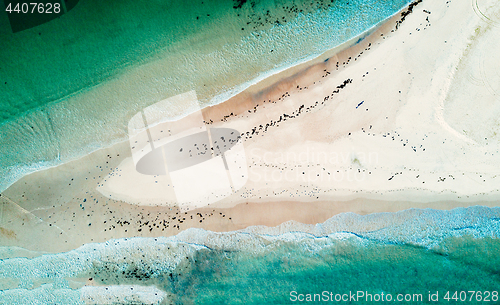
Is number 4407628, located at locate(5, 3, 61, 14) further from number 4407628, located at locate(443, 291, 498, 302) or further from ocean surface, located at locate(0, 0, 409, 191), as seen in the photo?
number 4407628, located at locate(443, 291, 498, 302)

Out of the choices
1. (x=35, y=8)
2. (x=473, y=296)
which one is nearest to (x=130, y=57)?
(x=35, y=8)

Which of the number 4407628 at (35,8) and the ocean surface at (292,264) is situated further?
the number 4407628 at (35,8)

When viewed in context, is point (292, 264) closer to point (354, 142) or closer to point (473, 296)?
point (354, 142)

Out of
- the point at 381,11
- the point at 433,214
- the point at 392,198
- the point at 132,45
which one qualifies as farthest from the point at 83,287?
the point at 381,11

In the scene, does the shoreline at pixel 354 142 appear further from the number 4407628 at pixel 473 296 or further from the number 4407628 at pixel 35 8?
the number 4407628 at pixel 35 8

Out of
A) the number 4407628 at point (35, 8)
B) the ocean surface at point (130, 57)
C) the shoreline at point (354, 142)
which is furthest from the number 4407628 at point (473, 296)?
the number 4407628 at point (35, 8)

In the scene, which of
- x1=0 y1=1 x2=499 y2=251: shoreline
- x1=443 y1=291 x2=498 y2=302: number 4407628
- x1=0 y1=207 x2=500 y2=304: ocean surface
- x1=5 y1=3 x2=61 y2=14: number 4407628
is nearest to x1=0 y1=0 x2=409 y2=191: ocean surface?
x1=5 y1=3 x2=61 y2=14: number 4407628
